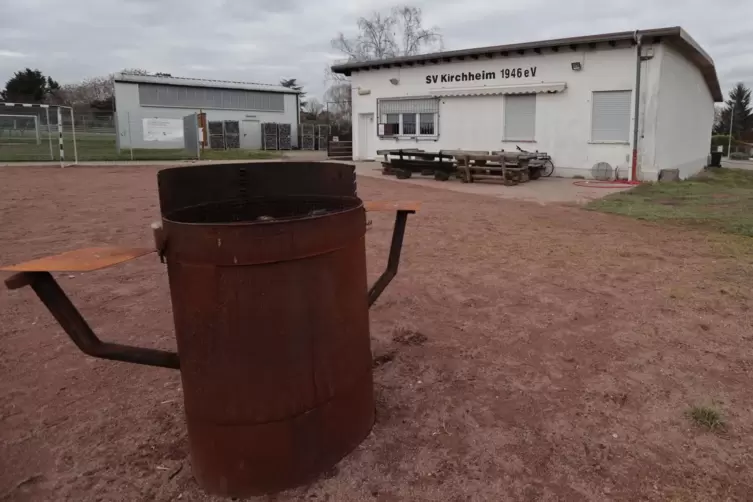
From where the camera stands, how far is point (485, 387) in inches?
138

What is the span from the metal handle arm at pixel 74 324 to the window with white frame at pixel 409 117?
2154cm

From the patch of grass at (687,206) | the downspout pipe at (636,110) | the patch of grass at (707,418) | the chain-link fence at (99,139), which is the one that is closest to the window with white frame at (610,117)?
the downspout pipe at (636,110)

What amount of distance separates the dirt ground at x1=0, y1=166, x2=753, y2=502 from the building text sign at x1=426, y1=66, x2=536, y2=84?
1470cm

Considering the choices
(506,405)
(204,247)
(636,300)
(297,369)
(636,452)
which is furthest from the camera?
(636,300)

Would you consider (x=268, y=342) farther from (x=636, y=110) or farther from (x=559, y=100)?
(x=559, y=100)

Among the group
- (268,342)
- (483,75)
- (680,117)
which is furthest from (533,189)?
(268,342)

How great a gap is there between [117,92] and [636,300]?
46.6m

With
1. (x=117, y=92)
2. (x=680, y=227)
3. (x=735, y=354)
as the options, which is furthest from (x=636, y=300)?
(x=117, y=92)

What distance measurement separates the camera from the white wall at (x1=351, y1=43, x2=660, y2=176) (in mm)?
18031

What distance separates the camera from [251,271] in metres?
2.37

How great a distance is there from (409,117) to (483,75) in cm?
390

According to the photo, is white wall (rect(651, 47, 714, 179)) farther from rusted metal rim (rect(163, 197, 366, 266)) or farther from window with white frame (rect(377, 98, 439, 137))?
rusted metal rim (rect(163, 197, 366, 266))

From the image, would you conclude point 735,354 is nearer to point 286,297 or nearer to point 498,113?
point 286,297

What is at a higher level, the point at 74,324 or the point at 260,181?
the point at 260,181
